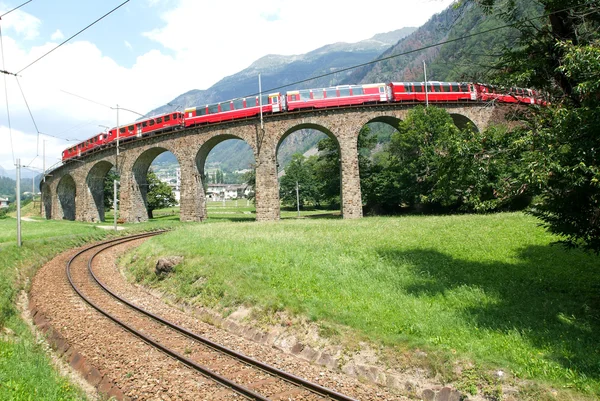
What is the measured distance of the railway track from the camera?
719 cm

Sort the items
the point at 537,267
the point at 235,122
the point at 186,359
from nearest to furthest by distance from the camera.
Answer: the point at 186,359 < the point at 537,267 < the point at 235,122

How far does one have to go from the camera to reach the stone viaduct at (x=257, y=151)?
3188 cm

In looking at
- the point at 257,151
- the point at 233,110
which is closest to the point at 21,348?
the point at 257,151

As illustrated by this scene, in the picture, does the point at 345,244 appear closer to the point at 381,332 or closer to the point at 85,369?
the point at 381,332

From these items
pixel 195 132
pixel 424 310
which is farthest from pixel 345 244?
pixel 195 132

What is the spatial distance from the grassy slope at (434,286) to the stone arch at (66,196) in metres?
48.6

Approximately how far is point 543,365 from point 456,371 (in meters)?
1.51

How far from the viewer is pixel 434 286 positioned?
11.0m

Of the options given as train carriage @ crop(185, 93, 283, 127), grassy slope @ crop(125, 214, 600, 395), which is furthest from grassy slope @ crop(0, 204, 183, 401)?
train carriage @ crop(185, 93, 283, 127)

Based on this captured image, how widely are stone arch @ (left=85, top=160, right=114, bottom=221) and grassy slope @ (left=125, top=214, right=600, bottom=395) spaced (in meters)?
35.0

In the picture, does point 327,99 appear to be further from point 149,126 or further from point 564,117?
point 564,117

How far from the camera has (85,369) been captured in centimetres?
853

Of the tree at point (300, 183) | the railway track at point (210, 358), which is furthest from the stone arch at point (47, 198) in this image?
the railway track at point (210, 358)

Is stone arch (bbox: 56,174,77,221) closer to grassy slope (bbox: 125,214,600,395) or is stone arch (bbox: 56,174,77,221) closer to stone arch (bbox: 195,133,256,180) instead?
stone arch (bbox: 195,133,256,180)
